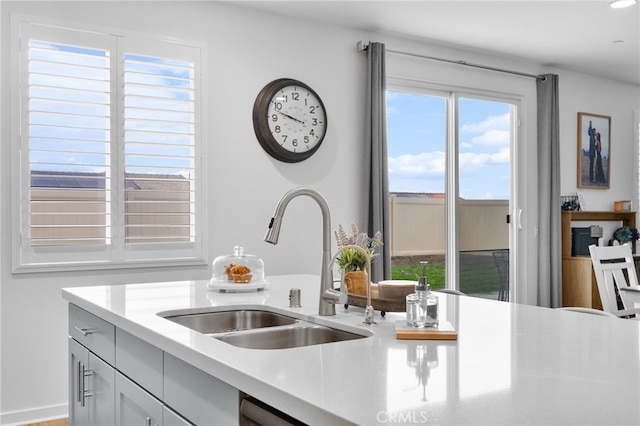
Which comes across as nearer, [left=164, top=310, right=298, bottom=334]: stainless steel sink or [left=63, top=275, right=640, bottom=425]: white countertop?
[left=63, top=275, right=640, bottom=425]: white countertop

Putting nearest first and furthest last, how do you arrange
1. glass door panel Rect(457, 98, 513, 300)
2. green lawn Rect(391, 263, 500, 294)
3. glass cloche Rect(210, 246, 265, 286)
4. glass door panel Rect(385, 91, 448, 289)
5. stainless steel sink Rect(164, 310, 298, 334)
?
stainless steel sink Rect(164, 310, 298, 334) < glass cloche Rect(210, 246, 265, 286) < glass door panel Rect(385, 91, 448, 289) < green lawn Rect(391, 263, 500, 294) < glass door panel Rect(457, 98, 513, 300)

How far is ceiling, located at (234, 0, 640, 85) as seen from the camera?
4.19 m

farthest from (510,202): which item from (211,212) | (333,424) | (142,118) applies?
(333,424)

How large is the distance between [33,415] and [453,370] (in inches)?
121

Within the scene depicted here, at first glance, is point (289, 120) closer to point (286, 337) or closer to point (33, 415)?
point (33, 415)

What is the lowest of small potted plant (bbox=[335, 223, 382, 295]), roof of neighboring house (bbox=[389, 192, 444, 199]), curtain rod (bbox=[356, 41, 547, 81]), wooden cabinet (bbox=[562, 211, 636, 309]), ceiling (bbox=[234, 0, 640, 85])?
wooden cabinet (bbox=[562, 211, 636, 309])

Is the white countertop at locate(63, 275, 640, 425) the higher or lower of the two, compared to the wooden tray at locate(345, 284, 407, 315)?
lower

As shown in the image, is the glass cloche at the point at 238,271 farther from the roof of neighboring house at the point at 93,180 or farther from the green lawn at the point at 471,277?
the green lawn at the point at 471,277

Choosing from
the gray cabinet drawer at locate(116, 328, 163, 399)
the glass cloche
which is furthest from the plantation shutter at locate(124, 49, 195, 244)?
the gray cabinet drawer at locate(116, 328, 163, 399)

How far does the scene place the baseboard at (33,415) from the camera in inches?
136

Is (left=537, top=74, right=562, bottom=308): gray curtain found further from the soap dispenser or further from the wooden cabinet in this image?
the soap dispenser

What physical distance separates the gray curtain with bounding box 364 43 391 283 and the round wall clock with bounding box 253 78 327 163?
0.38 meters

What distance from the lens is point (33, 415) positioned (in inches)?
138

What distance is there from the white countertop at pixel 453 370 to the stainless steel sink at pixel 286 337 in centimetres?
5
